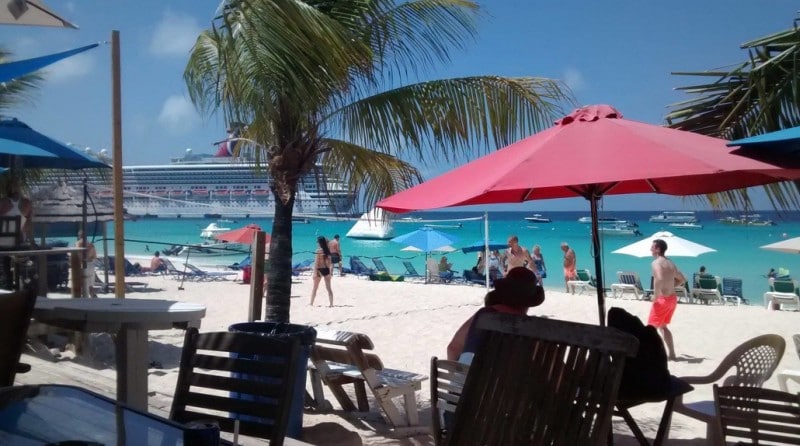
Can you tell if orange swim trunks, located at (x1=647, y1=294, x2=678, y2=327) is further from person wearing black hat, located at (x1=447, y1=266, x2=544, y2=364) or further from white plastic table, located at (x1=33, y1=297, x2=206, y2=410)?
white plastic table, located at (x1=33, y1=297, x2=206, y2=410)

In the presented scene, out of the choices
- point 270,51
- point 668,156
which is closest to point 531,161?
point 668,156

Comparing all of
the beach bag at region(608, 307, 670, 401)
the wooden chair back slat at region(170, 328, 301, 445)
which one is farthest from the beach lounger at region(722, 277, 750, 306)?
the wooden chair back slat at region(170, 328, 301, 445)

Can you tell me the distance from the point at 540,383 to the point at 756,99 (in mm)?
3049

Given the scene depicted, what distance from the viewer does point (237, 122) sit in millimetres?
4992

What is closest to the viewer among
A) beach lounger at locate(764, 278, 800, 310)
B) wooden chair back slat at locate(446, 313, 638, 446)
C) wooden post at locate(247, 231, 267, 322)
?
wooden chair back slat at locate(446, 313, 638, 446)

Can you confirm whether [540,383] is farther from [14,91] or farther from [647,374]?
[14,91]

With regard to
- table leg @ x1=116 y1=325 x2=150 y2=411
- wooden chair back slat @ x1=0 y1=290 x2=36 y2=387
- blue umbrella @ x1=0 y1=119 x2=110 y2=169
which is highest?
blue umbrella @ x1=0 y1=119 x2=110 y2=169

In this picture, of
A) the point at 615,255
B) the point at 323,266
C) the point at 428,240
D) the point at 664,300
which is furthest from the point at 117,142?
the point at 615,255

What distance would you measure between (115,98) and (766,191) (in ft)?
16.6

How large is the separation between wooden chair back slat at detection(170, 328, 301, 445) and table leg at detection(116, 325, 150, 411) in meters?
0.98

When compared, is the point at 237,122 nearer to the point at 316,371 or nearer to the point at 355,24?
the point at 355,24

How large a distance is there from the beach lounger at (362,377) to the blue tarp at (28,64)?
271 centimetres

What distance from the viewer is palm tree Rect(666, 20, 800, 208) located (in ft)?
13.0

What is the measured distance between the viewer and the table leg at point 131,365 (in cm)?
327
